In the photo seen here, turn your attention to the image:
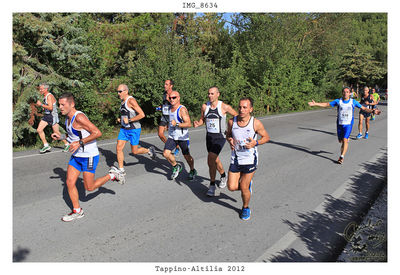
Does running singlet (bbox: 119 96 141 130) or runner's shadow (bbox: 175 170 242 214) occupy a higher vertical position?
running singlet (bbox: 119 96 141 130)

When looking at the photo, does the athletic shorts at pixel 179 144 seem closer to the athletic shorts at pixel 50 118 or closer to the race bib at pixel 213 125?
the race bib at pixel 213 125

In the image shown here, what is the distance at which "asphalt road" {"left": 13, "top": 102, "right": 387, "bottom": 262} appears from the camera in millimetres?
4012

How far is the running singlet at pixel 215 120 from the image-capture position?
6020 millimetres

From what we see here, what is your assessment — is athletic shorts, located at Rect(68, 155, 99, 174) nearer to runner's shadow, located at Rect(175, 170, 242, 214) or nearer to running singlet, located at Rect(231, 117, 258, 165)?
runner's shadow, located at Rect(175, 170, 242, 214)

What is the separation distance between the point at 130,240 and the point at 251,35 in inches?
917

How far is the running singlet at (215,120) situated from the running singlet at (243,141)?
3.70 feet

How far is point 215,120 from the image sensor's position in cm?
604

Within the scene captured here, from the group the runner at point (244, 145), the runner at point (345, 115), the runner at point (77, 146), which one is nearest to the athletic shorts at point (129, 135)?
the runner at point (77, 146)

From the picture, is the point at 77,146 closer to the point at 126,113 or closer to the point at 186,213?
the point at 186,213

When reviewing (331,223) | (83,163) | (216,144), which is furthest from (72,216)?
(331,223)

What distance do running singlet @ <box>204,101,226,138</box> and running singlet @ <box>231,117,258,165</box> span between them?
113cm

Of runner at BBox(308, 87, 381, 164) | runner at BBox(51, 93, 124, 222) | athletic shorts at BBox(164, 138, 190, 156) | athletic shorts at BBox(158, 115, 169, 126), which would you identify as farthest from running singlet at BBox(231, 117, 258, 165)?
runner at BBox(308, 87, 381, 164)

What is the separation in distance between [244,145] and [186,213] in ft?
5.03

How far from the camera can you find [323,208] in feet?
17.8
